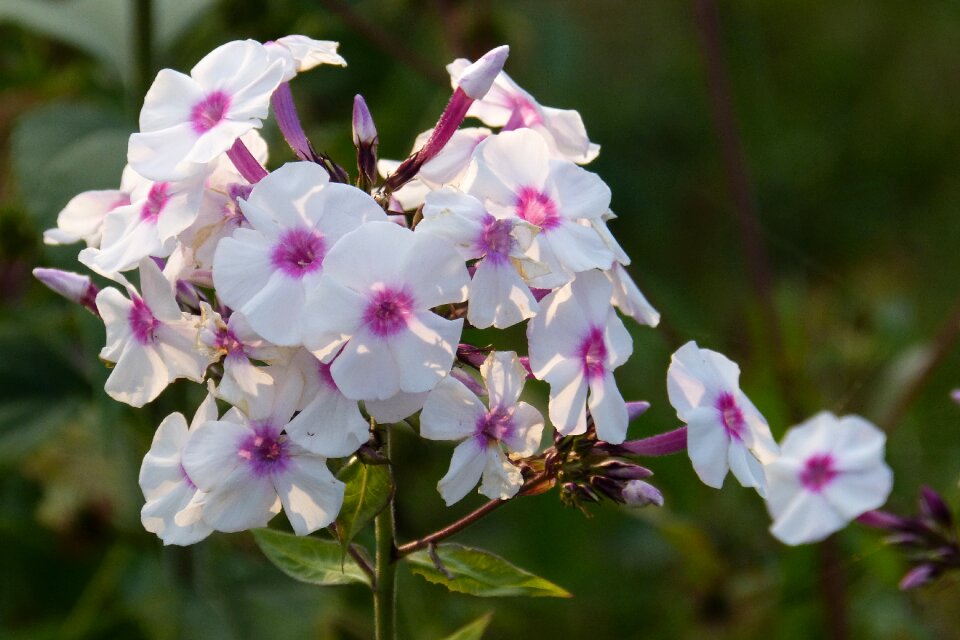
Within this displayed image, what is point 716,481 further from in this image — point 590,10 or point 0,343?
point 590,10

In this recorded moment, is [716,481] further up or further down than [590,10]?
further up

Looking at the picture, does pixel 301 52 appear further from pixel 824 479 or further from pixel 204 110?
pixel 824 479

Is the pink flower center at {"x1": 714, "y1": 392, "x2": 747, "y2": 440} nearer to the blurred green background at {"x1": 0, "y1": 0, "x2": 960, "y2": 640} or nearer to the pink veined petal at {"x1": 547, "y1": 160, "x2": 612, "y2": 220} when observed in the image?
the pink veined petal at {"x1": 547, "y1": 160, "x2": 612, "y2": 220}

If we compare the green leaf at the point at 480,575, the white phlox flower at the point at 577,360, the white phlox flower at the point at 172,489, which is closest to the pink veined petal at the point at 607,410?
the white phlox flower at the point at 577,360

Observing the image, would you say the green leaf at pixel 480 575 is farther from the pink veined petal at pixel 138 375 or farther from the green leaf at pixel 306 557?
the pink veined petal at pixel 138 375

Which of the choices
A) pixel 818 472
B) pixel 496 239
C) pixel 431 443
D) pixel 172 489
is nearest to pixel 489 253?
pixel 496 239

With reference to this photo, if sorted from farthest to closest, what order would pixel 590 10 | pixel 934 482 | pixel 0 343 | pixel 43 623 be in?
pixel 590 10
pixel 934 482
pixel 43 623
pixel 0 343

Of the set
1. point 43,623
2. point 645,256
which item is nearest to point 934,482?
point 645,256
